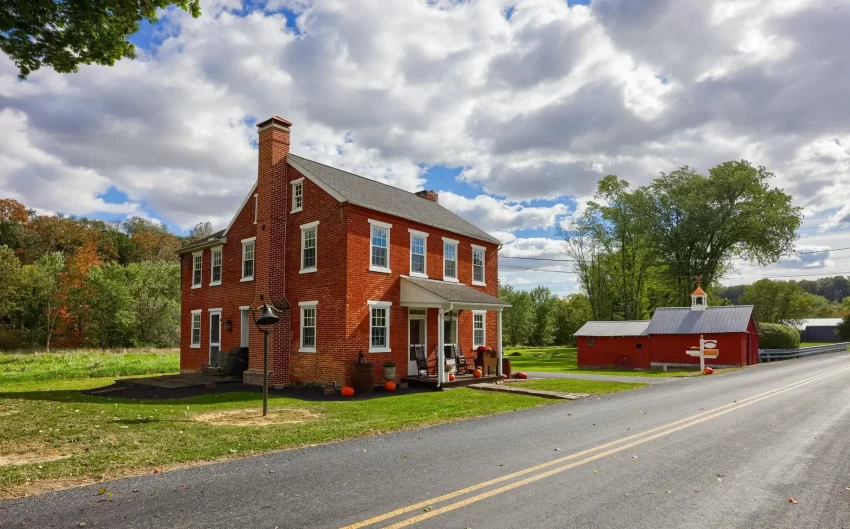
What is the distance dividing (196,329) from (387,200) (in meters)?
11.5

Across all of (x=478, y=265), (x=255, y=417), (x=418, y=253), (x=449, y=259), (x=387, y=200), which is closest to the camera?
(x=255, y=417)

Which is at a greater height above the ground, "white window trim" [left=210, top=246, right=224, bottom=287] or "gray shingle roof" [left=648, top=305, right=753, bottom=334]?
"white window trim" [left=210, top=246, right=224, bottom=287]

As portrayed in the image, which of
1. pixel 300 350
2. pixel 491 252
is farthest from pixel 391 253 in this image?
pixel 491 252

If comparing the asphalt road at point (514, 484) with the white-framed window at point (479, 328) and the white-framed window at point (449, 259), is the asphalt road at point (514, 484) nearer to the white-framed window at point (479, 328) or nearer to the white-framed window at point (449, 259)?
the white-framed window at point (449, 259)

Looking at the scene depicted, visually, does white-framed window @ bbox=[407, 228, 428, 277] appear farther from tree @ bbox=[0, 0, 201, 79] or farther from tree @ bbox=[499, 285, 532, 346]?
tree @ bbox=[499, 285, 532, 346]

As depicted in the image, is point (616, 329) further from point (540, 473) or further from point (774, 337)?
point (540, 473)

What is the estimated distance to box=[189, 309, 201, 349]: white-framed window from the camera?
2438cm

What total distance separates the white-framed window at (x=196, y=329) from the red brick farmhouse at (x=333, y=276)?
107 cm

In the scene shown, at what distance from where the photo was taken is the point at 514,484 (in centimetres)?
614

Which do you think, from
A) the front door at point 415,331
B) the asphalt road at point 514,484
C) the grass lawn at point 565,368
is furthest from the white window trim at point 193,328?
the asphalt road at point 514,484

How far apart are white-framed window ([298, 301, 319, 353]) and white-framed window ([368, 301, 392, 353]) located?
2.04 m

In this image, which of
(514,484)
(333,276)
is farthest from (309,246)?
(514,484)

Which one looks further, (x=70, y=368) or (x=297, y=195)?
(x=70, y=368)

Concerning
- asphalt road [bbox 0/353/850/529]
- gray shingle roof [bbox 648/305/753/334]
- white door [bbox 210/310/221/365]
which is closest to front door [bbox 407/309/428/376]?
white door [bbox 210/310/221/365]
